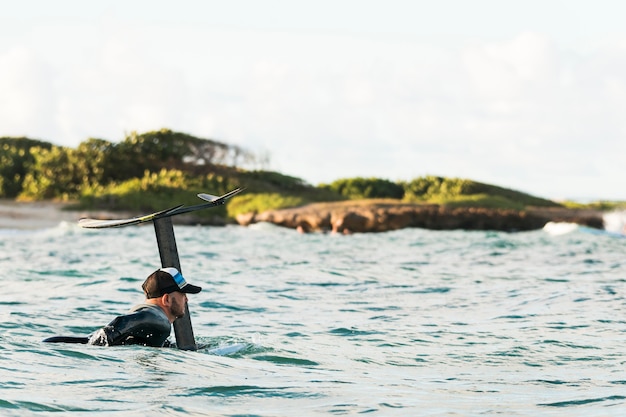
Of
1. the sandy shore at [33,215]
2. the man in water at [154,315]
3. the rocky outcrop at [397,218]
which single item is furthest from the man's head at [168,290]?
the sandy shore at [33,215]

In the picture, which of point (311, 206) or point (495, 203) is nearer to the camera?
point (311, 206)

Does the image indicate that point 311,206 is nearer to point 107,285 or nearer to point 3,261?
point 3,261

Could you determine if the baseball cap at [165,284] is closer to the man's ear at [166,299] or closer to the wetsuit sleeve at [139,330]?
the man's ear at [166,299]

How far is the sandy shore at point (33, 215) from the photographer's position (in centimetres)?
2988

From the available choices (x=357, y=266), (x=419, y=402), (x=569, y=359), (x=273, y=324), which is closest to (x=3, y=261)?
(x=357, y=266)

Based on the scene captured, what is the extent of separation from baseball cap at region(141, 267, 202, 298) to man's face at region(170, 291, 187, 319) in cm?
6

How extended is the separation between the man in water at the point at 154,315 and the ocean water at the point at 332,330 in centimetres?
11

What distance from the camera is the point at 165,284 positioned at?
788cm

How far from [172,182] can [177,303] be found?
29243 mm

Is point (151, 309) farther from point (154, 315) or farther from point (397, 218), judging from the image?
point (397, 218)

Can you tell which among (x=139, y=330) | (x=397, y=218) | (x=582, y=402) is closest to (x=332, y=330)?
(x=139, y=330)

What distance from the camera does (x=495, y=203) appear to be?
113ft

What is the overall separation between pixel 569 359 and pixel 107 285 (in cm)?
849

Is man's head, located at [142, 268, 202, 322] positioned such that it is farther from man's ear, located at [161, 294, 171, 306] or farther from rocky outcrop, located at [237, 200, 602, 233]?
rocky outcrop, located at [237, 200, 602, 233]
